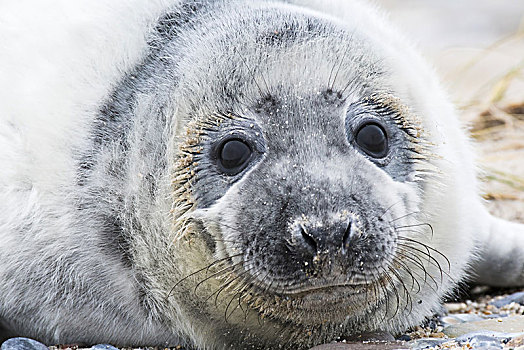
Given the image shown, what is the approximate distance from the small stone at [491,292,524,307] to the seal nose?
182cm

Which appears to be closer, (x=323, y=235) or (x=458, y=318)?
(x=323, y=235)

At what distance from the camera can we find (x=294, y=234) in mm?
2410

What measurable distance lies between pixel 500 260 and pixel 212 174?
2032mm

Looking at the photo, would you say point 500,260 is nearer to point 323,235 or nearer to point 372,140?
point 372,140

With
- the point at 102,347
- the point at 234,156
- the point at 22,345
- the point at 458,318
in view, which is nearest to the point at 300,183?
the point at 234,156

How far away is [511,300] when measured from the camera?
3.96m

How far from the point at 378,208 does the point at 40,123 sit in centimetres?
131

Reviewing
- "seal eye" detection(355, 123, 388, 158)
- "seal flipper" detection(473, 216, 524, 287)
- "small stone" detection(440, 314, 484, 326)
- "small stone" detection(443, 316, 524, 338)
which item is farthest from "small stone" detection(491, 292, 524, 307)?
"seal eye" detection(355, 123, 388, 158)

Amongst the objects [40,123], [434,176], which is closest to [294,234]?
[434,176]

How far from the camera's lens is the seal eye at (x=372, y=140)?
2.79 meters

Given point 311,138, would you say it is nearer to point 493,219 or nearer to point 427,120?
point 427,120

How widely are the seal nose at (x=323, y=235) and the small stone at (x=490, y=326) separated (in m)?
1.02

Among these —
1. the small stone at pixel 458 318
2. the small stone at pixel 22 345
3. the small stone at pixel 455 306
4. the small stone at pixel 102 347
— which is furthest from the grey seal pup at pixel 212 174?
the small stone at pixel 455 306

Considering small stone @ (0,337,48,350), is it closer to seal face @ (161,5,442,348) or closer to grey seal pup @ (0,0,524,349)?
grey seal pup @ (0,0,524,349)
